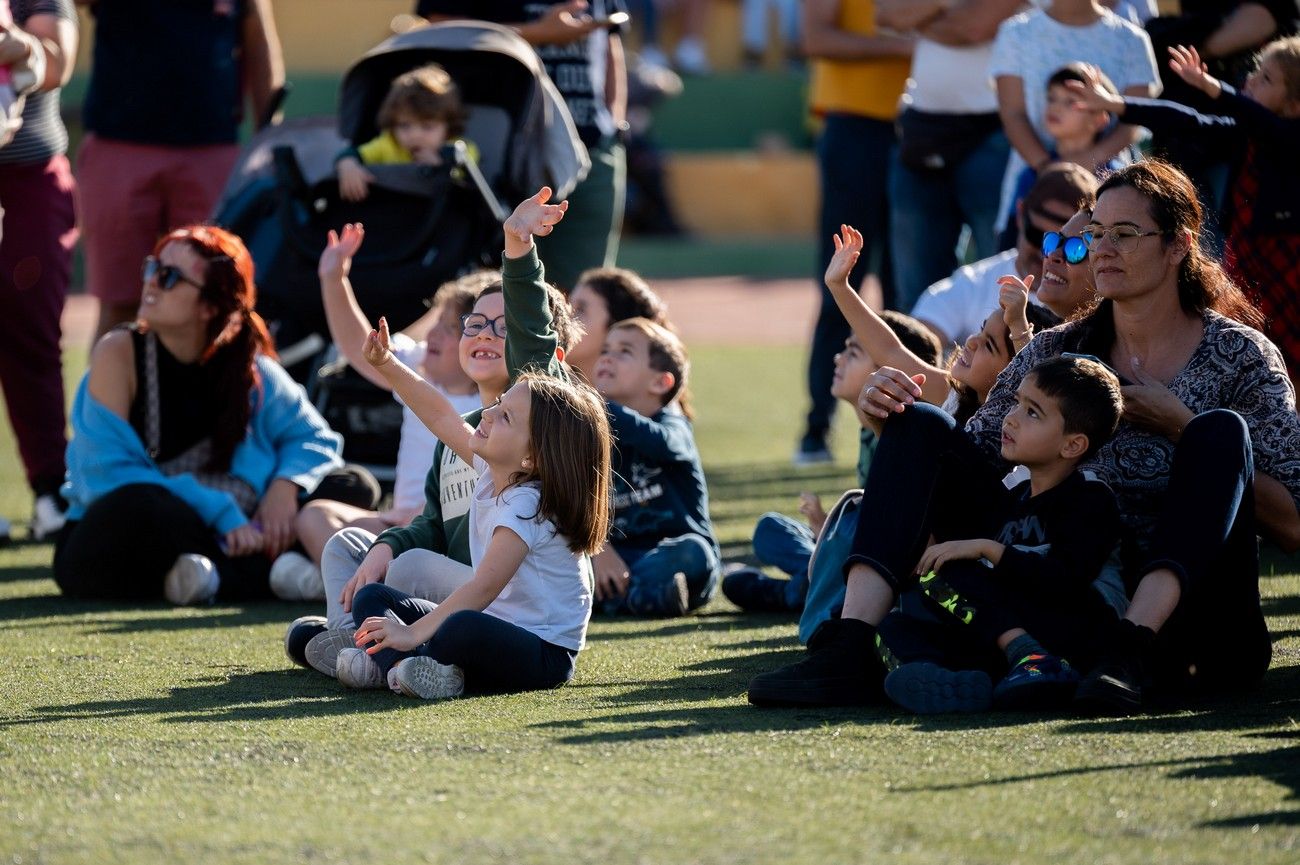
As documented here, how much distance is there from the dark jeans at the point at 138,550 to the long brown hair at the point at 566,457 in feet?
5.39

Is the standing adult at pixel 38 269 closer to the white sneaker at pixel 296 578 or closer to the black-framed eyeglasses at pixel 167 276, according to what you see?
the black-framed eyeglasses at pixel 167 276

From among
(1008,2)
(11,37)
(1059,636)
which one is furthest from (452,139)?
(1059,636)

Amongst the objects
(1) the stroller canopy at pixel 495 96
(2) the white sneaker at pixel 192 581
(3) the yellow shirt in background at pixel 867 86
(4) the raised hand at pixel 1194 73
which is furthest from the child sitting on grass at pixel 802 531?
(3) the yellow shirt in background at pixel 867 86

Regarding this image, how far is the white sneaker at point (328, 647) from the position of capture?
12.4ft

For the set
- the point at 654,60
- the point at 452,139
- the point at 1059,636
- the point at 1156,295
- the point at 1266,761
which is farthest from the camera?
the point at 654,60

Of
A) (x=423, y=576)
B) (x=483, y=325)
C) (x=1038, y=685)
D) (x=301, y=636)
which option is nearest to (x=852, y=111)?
(x=483, y=325)

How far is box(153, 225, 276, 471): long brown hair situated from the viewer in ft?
17.0

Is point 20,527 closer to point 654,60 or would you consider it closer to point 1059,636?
point 1059,636

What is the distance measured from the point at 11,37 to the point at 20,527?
1.88m

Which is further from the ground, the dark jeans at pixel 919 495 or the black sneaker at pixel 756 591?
the dark jeans at pixel 919 495

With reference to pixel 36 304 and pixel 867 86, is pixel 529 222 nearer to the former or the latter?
pixel 36 304

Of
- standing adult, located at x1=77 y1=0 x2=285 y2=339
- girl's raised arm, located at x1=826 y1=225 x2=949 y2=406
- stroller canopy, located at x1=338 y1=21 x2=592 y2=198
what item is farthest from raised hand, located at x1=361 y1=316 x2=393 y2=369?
standing adult, located at x1=77 y1=0 x2=285 y2=339

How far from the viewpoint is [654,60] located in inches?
853

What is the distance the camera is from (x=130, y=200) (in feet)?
21.1
